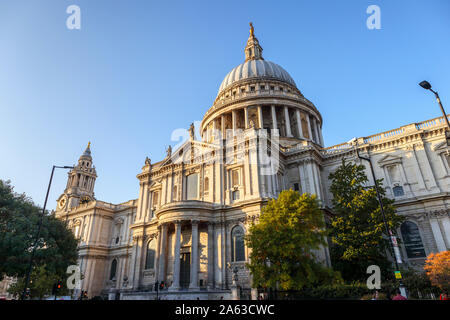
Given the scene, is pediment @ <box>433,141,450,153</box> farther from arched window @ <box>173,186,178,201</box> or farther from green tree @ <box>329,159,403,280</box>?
arched window @ <box>173,186,178,201</box>

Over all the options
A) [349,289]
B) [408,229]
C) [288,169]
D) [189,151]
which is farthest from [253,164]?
[408,229]

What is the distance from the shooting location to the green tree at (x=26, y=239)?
24.4 meters

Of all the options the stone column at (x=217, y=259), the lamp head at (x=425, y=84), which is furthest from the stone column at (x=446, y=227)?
the lamp head at (x=425, y=84)

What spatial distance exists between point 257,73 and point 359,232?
139 feet

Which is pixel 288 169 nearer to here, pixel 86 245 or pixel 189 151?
pixel 189 151

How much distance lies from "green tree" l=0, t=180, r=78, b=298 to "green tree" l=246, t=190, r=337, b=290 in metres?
18.8

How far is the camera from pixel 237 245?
107ft

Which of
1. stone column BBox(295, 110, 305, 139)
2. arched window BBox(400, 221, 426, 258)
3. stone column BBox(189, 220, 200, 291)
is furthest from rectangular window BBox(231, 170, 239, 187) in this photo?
arched window BBox(400, 221, 426, 258)

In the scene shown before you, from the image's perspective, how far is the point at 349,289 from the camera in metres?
22.2

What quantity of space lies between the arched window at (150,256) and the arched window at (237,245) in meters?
11.6

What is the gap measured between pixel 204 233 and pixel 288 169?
1444cm

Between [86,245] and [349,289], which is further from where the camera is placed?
[86,245]

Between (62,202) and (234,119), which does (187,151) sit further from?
(62,202)
